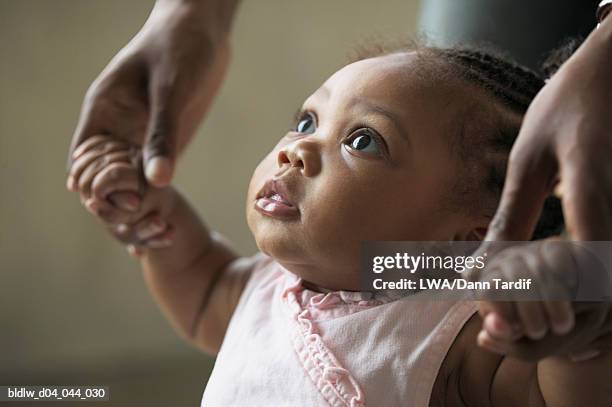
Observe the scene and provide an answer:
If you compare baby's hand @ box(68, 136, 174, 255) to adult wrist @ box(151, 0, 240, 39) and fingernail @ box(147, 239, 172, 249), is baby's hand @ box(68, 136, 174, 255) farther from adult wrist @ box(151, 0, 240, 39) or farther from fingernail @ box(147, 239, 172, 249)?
adult wrist @ box(151, 0, 240, 39)

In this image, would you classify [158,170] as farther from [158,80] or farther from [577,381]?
[577,381]

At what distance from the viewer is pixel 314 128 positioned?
67cm

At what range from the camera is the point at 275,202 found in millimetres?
620

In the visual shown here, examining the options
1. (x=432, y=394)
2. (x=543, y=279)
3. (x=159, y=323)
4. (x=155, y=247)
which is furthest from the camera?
(x=159, y=323)

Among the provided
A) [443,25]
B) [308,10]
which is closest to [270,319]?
[443,25]

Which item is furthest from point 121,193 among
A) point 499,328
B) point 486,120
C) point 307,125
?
point 499,328

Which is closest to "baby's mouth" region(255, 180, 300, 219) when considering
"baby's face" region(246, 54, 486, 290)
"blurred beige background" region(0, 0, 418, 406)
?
"baby's face" region(246, 54, 486, 290)

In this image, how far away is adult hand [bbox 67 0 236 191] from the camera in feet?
2.49

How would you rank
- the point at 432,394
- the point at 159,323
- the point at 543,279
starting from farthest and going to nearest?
the point at 159,323
the point at 432,394
the point at 543,279

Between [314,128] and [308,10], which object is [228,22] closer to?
[314,128]

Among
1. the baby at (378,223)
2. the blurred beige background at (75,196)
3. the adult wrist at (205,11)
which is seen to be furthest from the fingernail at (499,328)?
the blurred beige background at (75,196)

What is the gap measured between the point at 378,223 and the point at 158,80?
28 cm

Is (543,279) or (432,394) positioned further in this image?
(432,394)

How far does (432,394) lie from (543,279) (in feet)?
0.67
